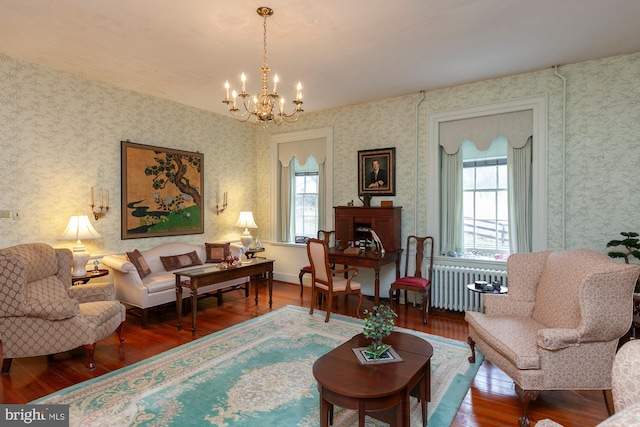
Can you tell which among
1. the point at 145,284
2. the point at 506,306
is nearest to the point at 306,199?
the point at 145,284

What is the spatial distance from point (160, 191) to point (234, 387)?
3556 millimetres

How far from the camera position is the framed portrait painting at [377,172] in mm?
5355

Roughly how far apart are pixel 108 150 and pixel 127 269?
1.76 m

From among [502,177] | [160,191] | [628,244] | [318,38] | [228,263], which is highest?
[318,38]

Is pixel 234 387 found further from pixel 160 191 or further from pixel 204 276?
pixel 160 191

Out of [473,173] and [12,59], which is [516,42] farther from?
[12,59]

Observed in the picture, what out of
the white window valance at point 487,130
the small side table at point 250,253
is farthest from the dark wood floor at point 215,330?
the white window valance at point 487,130

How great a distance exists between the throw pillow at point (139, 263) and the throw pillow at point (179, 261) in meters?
0.32

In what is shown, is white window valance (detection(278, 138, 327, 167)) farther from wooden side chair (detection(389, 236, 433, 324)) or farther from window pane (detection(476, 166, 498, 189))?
window pane (detection(476, 166, 498, 189))

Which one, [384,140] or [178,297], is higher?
[384,140]

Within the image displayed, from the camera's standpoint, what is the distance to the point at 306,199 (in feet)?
21.5

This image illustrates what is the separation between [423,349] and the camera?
8.34ft

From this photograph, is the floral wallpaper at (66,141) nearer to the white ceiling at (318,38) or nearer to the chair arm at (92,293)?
the white ceiling at (318,38)

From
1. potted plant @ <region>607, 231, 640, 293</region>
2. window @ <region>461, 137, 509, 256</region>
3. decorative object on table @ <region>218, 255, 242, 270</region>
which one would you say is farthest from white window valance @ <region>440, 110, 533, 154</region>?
decorative object on table @ <region>218, 255, 242, 270</region>
